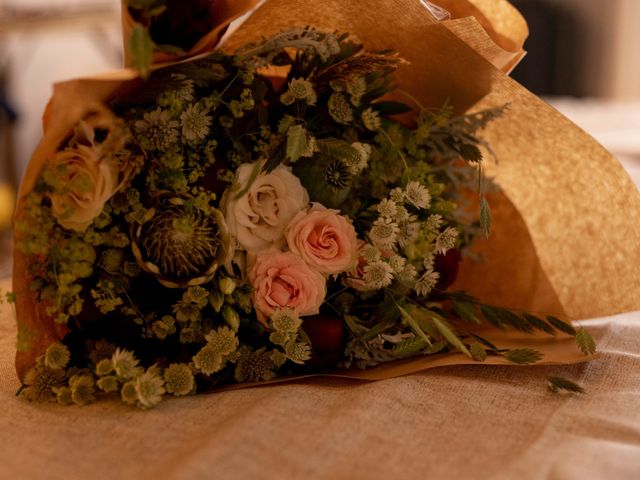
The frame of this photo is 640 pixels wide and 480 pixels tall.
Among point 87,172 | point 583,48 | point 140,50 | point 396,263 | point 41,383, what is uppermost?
point 140,50

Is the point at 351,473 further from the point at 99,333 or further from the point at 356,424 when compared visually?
the point at 99,333

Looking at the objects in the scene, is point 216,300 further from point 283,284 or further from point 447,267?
point 447,267

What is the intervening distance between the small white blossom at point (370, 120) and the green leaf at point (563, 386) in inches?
13.0

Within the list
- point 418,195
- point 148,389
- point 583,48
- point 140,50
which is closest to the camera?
point 140,50

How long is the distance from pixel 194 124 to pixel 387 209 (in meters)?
0.22

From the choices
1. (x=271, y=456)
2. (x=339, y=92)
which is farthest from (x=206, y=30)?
(x=271, y=456)

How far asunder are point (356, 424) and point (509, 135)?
45cm

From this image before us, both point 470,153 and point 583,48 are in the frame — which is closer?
point 470,153

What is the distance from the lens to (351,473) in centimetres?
55

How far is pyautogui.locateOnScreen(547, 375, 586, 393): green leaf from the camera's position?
0.72 m

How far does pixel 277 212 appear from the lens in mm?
752

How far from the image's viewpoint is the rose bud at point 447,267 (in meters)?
0.87

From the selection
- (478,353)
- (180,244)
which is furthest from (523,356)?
(180,244)

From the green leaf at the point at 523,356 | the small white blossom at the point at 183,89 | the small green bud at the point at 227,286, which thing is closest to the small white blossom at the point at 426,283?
the green leaf at the point at 523,356
